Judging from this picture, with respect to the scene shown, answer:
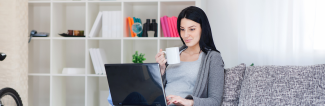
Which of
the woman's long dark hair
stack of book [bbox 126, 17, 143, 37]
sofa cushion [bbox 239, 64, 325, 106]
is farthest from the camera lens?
stack of book [bbox 126, 17, 143, 37]

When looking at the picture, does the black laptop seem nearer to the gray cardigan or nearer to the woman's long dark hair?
the gray cardigan

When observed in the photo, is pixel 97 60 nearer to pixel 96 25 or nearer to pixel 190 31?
pixel 96 25

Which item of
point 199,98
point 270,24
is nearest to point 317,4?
point 270,24

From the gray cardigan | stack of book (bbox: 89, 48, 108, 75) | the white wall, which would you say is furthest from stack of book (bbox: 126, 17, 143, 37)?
the gray cardigan

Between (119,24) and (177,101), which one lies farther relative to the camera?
(119,24)

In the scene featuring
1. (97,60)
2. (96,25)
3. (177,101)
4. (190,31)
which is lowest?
(177,101)

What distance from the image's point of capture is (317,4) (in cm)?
208

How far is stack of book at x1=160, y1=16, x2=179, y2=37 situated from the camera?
2559mm

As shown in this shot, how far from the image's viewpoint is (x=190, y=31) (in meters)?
1.58

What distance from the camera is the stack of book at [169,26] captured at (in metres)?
2.56

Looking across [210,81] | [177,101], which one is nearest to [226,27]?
→ [210,81]

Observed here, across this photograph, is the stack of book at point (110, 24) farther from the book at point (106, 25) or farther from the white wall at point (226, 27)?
the white wall at point (226, 27)

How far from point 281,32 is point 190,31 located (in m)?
1.04

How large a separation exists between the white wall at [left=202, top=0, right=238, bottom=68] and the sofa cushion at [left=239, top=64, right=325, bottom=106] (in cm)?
90
